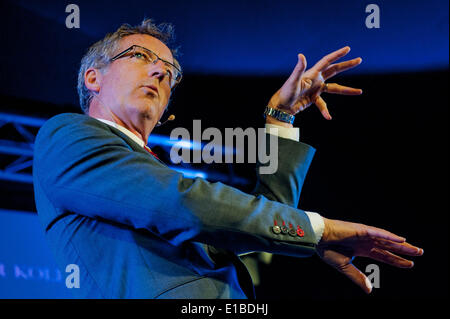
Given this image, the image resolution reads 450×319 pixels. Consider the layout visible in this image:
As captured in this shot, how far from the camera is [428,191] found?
13.2 feet

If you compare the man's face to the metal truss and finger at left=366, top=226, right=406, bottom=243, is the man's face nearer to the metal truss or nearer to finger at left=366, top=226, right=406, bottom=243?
finger at left=366, top=226, right=406, bottom=243

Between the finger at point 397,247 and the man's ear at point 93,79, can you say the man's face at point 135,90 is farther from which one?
the finger at point 397,247

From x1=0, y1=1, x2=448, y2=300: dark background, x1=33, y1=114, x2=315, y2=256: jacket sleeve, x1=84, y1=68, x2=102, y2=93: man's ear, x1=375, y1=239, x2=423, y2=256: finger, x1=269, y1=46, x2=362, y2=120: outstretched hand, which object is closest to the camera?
x1=33, y1=114, x2=315, y2=256: jacket sleeve

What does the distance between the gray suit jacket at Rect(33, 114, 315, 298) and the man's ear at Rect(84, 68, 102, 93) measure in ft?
1.51

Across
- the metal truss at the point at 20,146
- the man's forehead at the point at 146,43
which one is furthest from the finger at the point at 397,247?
the metal truss at the point at 20,146

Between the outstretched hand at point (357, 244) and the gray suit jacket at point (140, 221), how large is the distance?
60mm

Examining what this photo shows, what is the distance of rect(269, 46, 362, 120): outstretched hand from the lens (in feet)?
3.75

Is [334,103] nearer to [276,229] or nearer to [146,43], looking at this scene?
[146,43]

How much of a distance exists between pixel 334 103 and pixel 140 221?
3434 mm

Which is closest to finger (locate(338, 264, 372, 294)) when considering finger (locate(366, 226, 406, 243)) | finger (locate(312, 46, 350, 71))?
finger (locate(366, 226, 406, 243))

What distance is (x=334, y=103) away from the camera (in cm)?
393

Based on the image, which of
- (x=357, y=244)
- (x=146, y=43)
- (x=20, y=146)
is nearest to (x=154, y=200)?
(x=357, y=244)

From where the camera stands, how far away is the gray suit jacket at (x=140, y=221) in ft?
2.48
